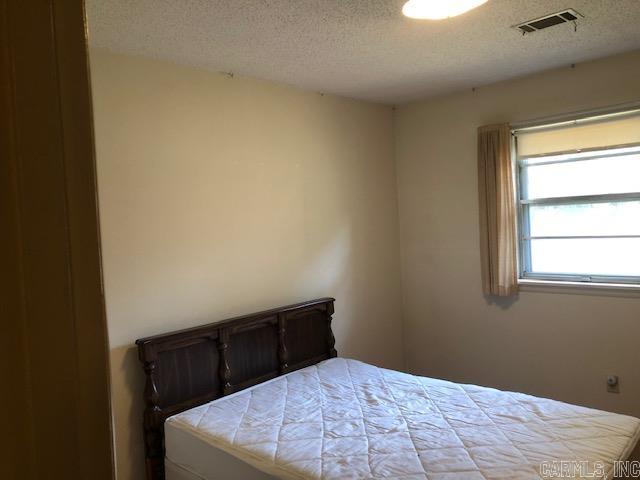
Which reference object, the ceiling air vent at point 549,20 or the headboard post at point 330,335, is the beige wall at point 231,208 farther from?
the ceiling air vent at point 549,20

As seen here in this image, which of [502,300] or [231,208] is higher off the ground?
[231,208]

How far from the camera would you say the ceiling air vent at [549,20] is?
7.86ft

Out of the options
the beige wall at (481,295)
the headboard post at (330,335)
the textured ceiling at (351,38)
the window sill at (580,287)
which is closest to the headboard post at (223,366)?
the headboard post at (330,335)

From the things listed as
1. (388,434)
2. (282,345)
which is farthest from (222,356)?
(388,434)

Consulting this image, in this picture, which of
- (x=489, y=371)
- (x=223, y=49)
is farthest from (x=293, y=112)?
(x=489, y=371)

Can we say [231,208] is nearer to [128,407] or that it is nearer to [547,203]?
[128,407]

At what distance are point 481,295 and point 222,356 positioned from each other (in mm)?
→ 2177

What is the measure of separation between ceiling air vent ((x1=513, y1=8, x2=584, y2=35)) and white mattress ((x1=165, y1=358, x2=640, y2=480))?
6.63ft

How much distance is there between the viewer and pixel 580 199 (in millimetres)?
3398

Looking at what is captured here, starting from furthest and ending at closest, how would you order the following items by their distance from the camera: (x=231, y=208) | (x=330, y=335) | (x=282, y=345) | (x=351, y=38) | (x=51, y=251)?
(x=330, y=335) → (x=282, y=345) → (x=231, y=208) → (x=351, y=38) → (x=51, y=251)

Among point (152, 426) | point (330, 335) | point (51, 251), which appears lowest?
point (152, 426)

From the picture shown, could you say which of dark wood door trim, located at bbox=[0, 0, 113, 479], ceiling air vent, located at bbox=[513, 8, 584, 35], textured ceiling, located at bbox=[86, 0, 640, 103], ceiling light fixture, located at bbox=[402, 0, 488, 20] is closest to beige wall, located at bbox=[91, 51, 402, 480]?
textured ceiling, located at bbox=[86, 0, 640, 103]

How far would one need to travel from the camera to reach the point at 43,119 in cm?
48

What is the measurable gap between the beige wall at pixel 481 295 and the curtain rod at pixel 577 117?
44mm
